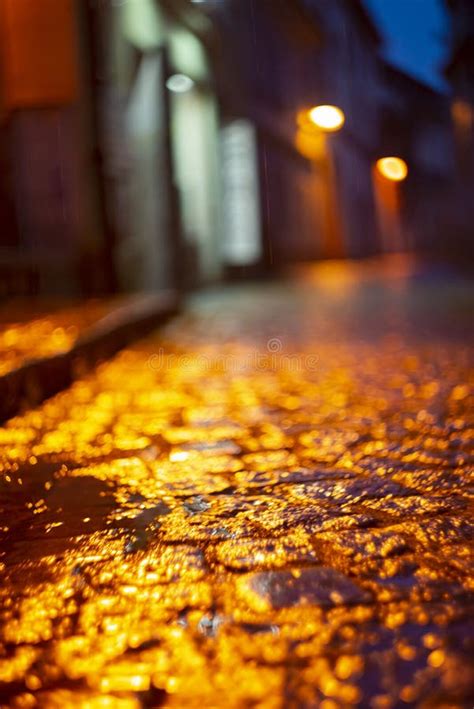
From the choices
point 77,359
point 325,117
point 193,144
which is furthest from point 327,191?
point 77,359

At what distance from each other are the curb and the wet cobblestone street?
151 mm

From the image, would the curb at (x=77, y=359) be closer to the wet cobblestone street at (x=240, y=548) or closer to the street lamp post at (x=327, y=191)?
the wet cobblestone street at (x=240, y=548)

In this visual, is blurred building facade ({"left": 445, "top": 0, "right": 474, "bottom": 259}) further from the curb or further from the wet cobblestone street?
the wet cobblestone street

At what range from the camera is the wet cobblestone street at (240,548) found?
A: 65.0 inches

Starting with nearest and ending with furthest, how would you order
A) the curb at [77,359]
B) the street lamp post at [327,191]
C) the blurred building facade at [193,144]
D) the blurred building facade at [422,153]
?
the curb at [77,359], the blurred building facade at [193,144], the street lamp post at [327,191], the blurred building facade at [422,153]

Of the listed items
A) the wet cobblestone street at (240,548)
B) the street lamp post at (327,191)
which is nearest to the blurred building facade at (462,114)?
the street lamp post at (327,191)

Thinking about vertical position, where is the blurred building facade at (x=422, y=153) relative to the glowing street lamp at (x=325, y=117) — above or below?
above

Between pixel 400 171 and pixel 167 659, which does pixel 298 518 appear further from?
pixel 400 171

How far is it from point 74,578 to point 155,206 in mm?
13285

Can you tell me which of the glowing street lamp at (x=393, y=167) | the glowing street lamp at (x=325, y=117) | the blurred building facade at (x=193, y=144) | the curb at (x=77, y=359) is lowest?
the curb at (x=77, y=359)

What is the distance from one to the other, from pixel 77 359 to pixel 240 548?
13.2 feet

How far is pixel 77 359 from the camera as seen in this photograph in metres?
6.18

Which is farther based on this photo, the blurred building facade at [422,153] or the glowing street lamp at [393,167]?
the blurred building facade at [422,153]

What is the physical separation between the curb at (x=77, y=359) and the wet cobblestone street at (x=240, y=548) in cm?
15
